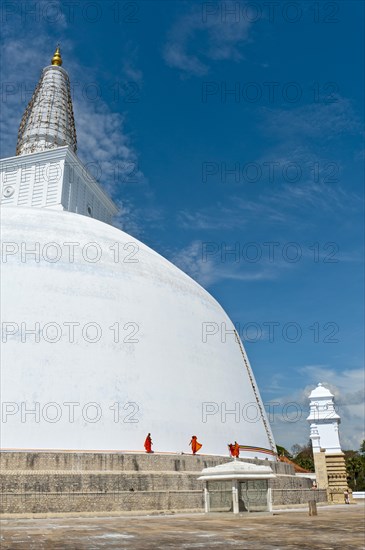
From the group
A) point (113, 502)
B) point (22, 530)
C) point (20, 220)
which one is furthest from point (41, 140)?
point (22, 530)

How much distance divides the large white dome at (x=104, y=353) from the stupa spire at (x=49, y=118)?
977cm

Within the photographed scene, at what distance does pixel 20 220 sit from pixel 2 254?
2040 millimetres

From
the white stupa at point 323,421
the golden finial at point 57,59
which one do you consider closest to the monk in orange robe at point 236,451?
the white stupa at point 323,421

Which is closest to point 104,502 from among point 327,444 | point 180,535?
point 180,535

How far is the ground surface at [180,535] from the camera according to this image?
621 cm

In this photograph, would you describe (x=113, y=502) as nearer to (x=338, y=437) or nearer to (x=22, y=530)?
(x=22, y=530)

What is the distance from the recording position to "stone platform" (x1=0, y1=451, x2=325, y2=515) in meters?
10.6

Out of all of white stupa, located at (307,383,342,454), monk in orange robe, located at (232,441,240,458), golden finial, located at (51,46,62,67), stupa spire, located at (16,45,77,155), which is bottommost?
monk in orange robe, located at (232,441,240,458)

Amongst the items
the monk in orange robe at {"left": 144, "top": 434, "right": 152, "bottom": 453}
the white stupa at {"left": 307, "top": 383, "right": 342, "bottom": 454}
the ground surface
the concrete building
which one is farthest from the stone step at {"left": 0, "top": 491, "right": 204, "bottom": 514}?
the white stupa at {"left": 307, "top": 383, "right": 342, "bottom": 454}

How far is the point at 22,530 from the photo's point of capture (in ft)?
26.2

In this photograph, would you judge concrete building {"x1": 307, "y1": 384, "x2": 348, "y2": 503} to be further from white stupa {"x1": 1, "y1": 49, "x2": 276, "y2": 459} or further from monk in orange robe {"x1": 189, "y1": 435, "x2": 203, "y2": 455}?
monk in orange robe {"x1": 189, "y1": 435, "x2": 203, "y2": 455}

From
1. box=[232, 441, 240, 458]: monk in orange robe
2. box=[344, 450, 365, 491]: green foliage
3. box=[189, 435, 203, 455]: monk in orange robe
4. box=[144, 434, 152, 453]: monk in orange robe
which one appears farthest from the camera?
box=[344, 450, 365, 491]: green foliage

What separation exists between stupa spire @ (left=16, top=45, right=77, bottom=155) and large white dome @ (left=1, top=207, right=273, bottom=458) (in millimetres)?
9775

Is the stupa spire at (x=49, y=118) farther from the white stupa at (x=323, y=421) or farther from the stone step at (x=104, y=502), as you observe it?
the stone step at (x=104, y=502)
